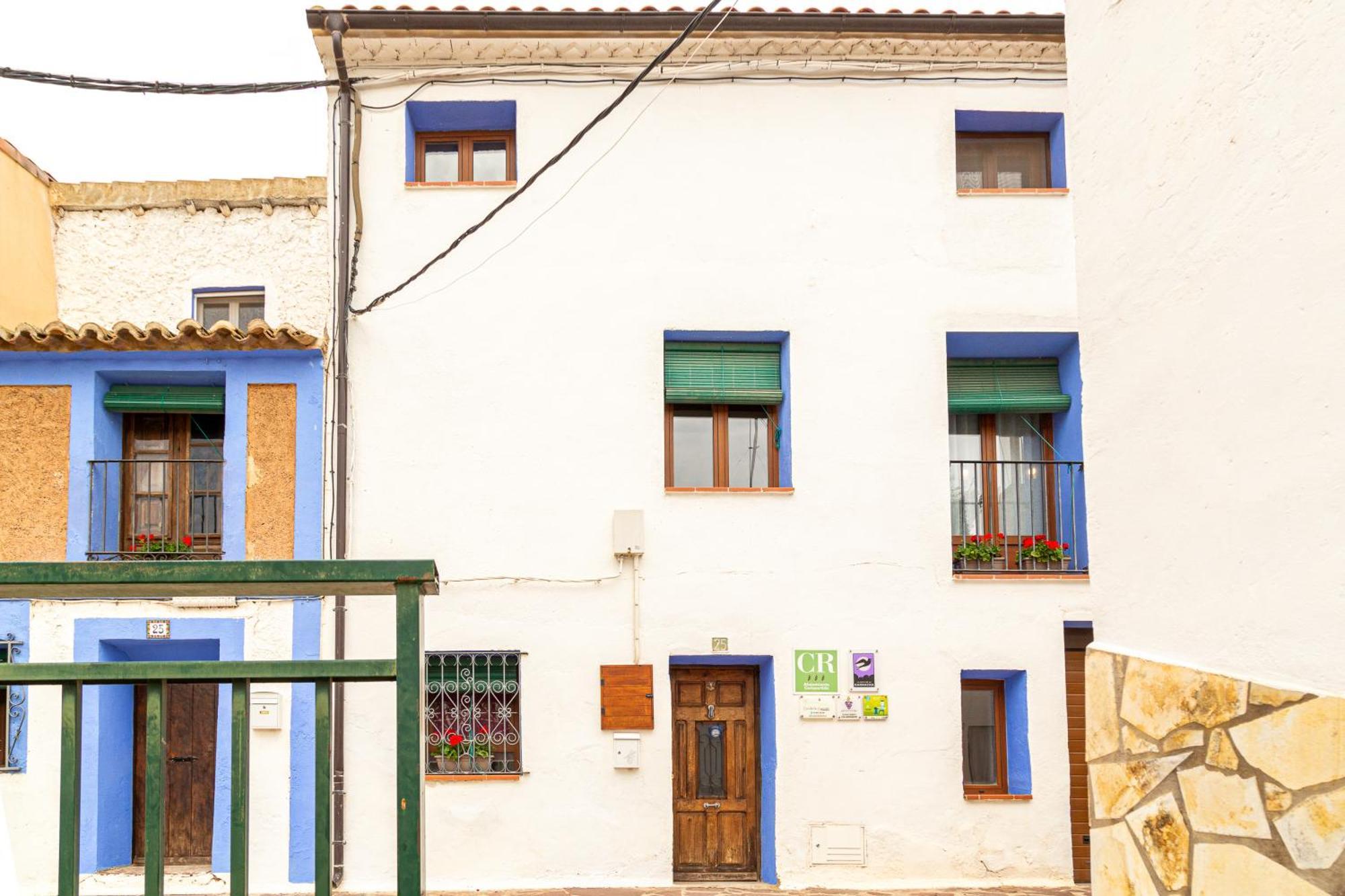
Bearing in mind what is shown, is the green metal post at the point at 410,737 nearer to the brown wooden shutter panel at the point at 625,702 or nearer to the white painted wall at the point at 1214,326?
the white painted wall at the point at 1214,326

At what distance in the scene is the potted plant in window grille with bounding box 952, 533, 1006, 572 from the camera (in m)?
10.0

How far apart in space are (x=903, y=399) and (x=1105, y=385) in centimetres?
586

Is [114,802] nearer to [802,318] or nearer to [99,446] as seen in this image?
[99,446]

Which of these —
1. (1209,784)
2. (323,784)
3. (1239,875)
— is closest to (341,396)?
(323,784)

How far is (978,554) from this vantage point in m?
10.0

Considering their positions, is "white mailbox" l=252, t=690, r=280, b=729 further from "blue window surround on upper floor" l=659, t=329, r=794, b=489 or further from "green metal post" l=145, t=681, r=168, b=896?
"green metal post" l=145, t=681, r=168, b=896

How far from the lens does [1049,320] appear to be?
992cm

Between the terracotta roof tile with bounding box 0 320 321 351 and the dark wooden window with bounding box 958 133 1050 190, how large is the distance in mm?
5674

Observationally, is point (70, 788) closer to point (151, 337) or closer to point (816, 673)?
point (816, 673)

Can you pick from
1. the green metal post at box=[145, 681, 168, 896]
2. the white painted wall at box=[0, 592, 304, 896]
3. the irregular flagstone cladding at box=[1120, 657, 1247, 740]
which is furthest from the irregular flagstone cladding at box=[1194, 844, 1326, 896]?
the white painted wall at box=[0, 592, 304, 896]

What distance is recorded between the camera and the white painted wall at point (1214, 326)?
2930mm

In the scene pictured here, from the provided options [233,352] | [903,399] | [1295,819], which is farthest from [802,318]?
[1295,819]

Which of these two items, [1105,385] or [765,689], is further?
[765,689]

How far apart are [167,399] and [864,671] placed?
610cm
